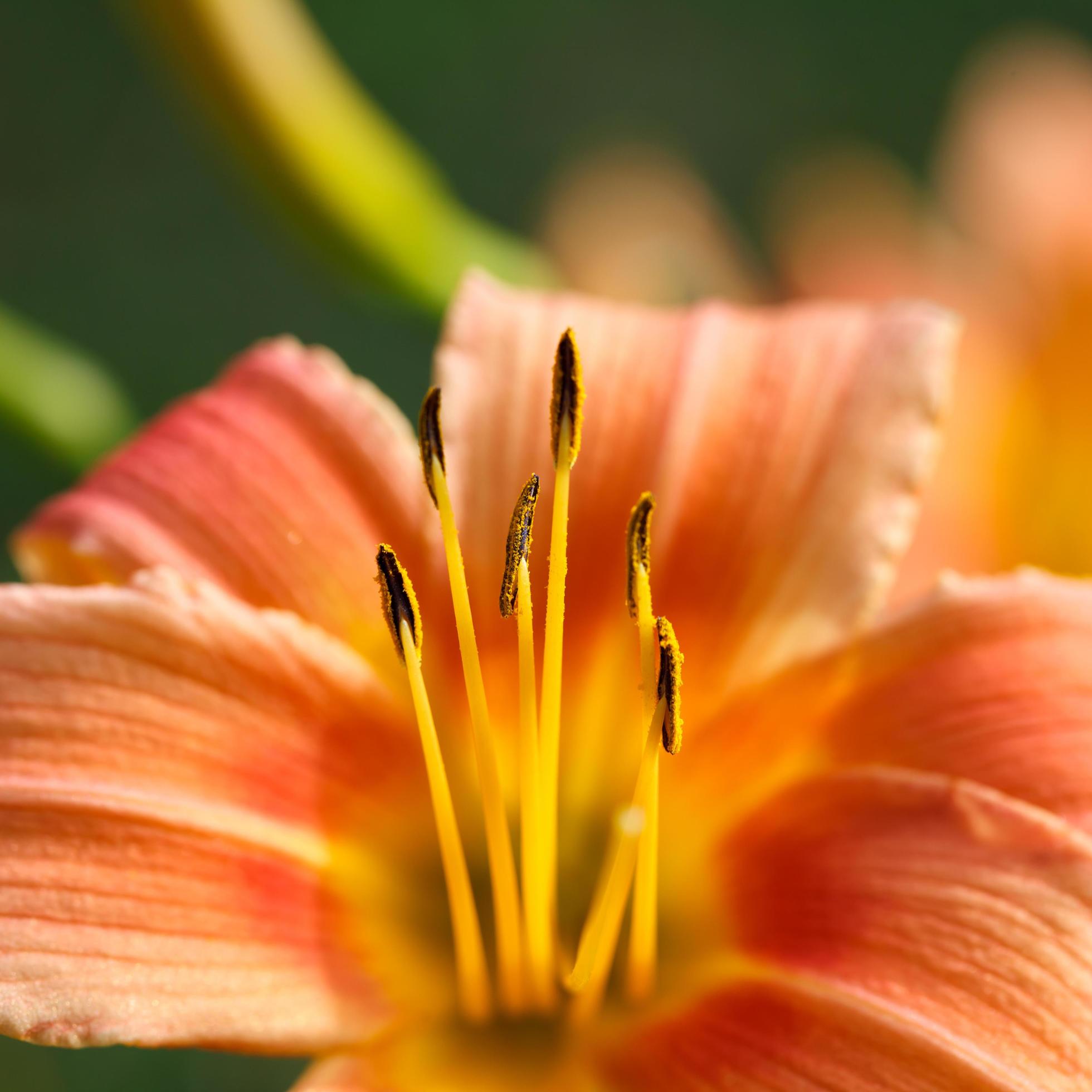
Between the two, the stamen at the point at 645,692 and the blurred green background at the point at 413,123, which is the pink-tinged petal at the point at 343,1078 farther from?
the blurred green background at the point at 413,123

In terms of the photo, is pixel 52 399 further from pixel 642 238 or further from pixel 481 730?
pixel 642 238

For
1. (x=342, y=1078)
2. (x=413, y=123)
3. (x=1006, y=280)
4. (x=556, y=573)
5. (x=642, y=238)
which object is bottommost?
(x=342, y=1078)

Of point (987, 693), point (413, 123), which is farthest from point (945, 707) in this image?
point (413, 123)

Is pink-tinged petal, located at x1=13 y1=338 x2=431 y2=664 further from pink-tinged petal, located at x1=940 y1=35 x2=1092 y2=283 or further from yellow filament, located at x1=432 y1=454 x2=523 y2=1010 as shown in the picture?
pink-tinged petal, located at x1=940 y1=35 x2=1092 y2=283

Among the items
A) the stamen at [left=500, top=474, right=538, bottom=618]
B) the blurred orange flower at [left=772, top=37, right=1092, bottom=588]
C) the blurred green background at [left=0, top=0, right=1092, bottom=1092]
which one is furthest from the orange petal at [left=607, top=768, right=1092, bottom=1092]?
the blurred green background at [left=0, top=0, right=1092, bottom=1092]

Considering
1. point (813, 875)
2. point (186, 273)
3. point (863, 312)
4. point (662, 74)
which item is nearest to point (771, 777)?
point (813, 875)

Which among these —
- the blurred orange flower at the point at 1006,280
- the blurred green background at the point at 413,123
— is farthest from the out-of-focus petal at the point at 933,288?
the blurred green background at the point at 413,123

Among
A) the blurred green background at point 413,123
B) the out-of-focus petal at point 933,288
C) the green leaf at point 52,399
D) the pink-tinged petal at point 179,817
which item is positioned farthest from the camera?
the blurred green background at point 413,123

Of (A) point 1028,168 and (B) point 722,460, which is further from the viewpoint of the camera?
(A) point 1028,168
